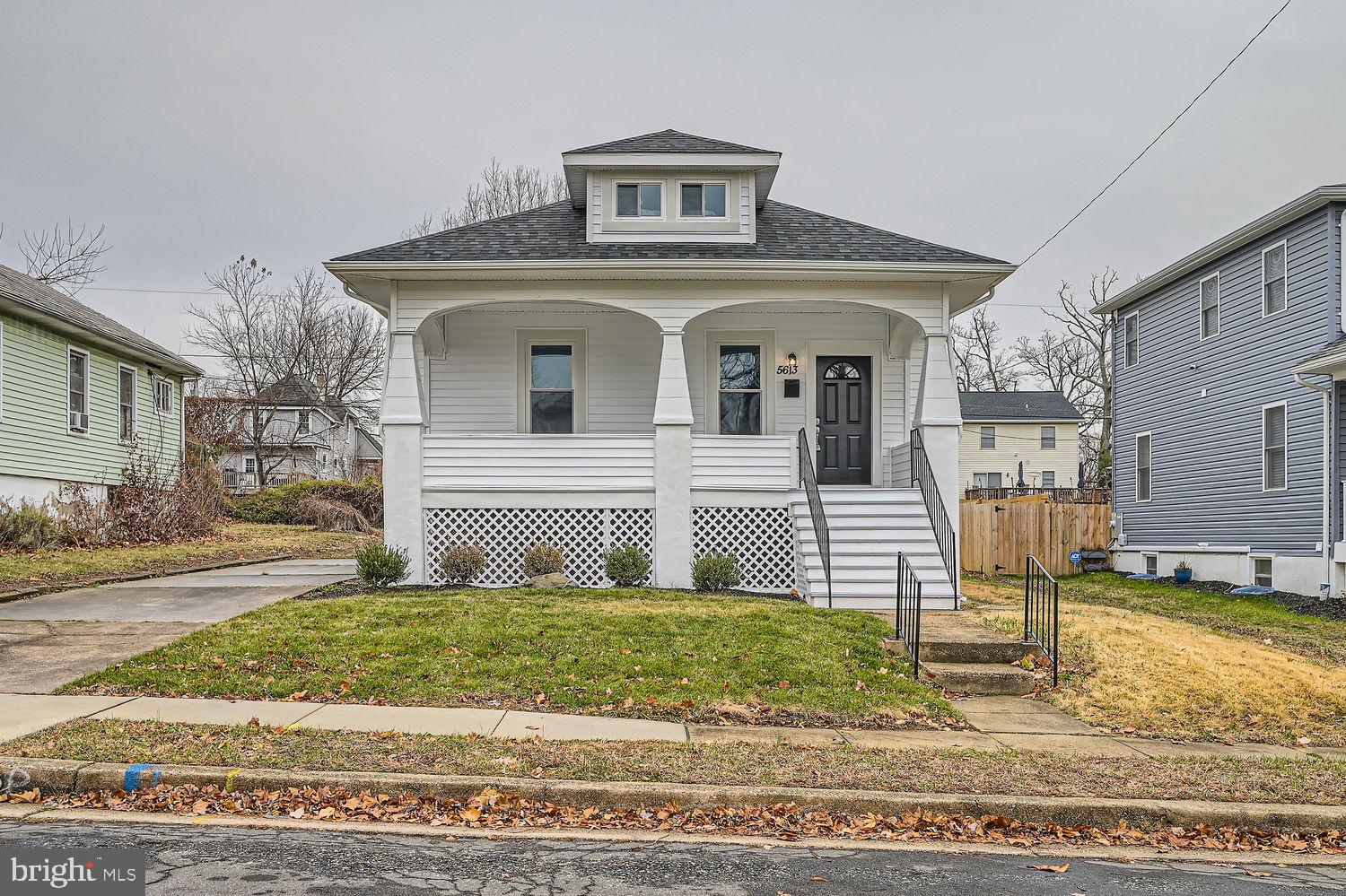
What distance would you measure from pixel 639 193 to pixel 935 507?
22.3 feet

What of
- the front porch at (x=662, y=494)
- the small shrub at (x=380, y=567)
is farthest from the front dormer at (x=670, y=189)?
the small shrub at (x=380, y=567)

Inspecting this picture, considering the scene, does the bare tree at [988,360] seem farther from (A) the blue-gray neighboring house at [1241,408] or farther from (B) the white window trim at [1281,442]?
(B) the white window trim at [1281,442]

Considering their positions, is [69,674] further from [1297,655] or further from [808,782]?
[1297,655]

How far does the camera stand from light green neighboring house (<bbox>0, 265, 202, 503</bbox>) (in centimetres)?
1892

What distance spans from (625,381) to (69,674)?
9527mm

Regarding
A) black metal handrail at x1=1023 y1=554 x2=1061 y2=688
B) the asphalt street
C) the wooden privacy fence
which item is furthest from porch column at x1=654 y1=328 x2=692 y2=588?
the wooden privacy fence

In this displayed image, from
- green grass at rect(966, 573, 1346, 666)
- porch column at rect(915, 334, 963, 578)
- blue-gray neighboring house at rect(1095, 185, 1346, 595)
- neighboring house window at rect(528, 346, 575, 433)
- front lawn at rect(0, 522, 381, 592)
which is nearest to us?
green grass at rect(966, 573, 1346, 666)

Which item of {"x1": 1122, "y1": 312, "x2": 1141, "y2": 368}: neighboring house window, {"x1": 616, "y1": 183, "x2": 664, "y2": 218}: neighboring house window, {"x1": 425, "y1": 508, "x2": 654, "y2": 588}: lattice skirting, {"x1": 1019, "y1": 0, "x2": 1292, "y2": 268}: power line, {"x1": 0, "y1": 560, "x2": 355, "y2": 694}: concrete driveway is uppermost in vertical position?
{"x1": 1019, "y1": 0, "x2": 1292, "y2": 268}: power line

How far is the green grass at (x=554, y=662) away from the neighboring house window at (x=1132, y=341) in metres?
16.0

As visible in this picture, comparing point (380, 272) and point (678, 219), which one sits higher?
point (678, 219)

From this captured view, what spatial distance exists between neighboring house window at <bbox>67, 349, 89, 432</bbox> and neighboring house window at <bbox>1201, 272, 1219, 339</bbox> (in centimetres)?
2433

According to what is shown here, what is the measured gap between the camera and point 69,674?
8117 mm

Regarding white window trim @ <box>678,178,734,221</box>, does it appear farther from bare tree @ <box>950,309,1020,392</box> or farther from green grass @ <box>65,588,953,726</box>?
bare tree @ <box>950,309,1020,392</box>

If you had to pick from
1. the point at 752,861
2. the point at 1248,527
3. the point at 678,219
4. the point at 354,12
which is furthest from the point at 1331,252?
the point at 354,12
